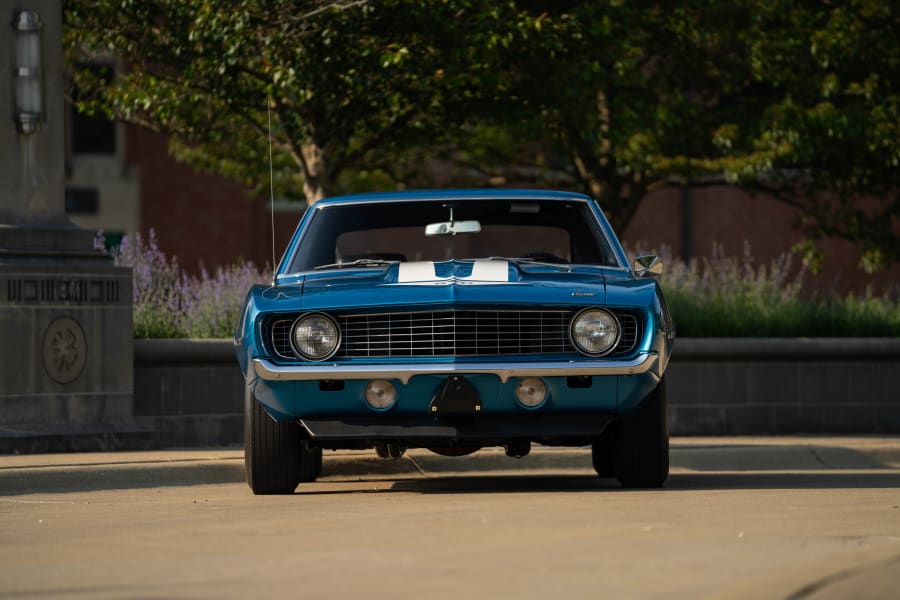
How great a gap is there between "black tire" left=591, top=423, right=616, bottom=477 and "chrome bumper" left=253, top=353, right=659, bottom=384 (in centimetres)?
60

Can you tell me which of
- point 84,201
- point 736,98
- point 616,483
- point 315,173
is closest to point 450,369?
point 616,483

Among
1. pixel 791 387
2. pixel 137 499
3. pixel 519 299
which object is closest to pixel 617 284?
pixel 519 299

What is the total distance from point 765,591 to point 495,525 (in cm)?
220

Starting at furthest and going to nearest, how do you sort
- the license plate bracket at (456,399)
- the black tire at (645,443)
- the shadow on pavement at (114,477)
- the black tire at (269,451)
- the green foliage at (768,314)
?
the green foliage at (768,314) → the shadow on pavement at (114,477) → the black tire at (645,443) → the black tire at (269,451) → the license plate bracket at (456,399)

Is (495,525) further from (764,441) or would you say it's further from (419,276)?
(764,441)

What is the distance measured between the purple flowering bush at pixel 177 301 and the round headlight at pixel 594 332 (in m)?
6.02

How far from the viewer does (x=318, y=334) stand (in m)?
9.12

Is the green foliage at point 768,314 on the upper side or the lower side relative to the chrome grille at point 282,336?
lower

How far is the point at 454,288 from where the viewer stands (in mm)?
9062

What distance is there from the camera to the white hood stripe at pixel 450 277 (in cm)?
922

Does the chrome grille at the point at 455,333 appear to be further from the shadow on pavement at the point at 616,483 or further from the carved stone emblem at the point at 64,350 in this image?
the carved stone emblem at the point at 64,350

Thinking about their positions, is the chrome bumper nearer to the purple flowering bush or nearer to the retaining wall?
the retaining wall

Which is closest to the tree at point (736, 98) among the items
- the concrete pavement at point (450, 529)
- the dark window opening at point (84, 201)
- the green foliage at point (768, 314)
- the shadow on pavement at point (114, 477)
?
the green foliage at point (768, 314)

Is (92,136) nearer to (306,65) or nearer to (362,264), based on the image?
(306,65)
